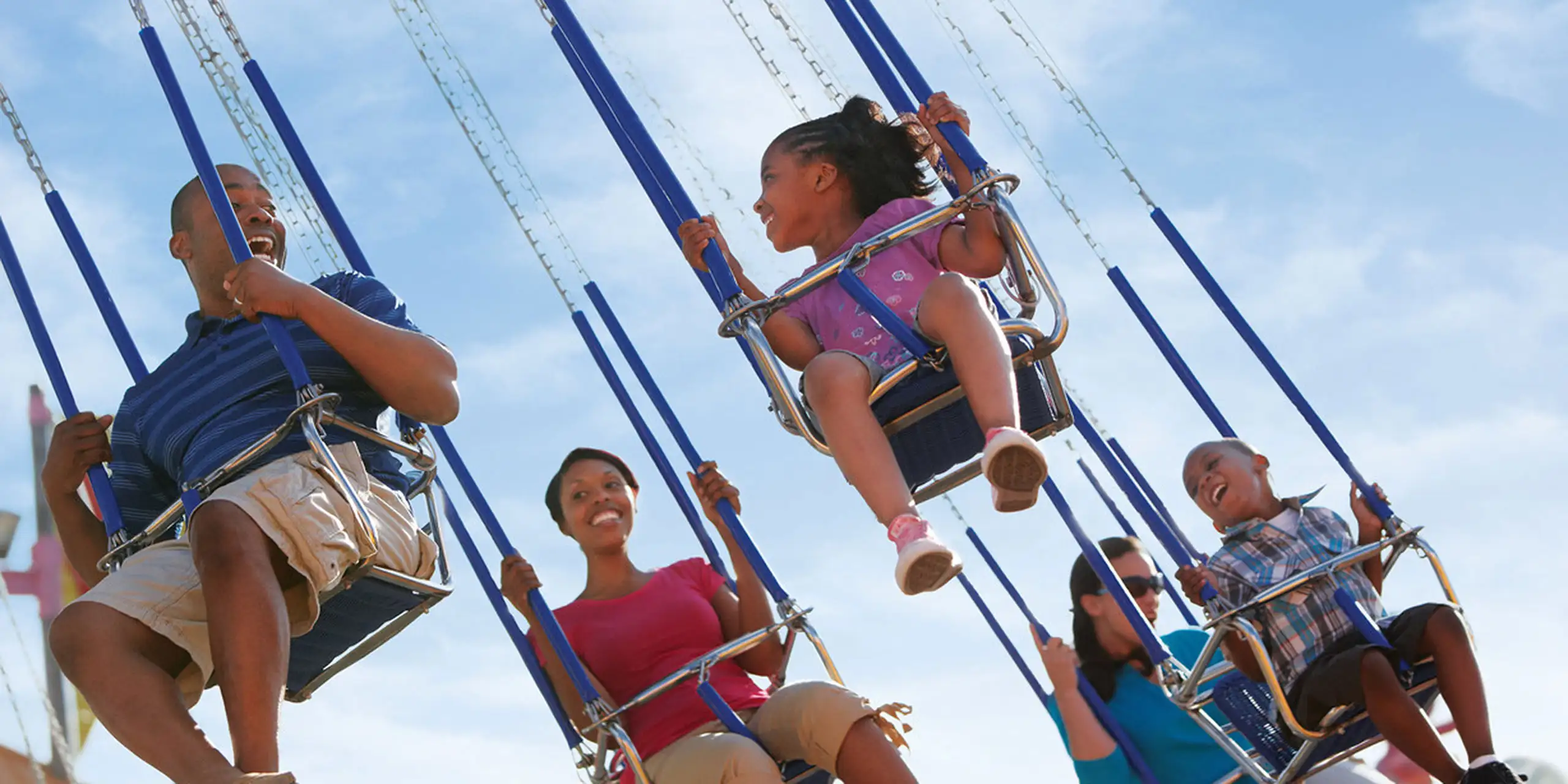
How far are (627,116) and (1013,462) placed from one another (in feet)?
4.12

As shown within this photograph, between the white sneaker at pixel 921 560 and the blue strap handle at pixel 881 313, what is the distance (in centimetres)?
35

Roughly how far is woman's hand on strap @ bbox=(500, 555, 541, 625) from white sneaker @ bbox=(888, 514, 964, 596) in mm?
1134

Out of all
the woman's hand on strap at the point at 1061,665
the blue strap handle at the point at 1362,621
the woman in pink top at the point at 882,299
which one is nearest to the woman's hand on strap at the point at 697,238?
the woman in pink top at the point at 882,299

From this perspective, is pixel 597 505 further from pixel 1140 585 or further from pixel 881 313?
pixel 1140 585

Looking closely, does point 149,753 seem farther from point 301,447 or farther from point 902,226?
point 902,226

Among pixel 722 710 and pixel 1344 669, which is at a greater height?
pixel 722 710

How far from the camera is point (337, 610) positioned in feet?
10.5

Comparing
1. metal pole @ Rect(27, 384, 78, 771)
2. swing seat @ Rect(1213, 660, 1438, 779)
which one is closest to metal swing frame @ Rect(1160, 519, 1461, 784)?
swing seat @ Rect(1213, 660, 1438, 779)

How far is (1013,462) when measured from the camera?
3045 millimetres

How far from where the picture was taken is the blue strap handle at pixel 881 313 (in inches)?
124

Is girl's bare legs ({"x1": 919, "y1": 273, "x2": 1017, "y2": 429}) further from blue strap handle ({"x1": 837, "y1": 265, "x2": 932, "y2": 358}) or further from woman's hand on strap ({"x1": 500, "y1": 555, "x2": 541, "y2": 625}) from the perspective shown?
woman's hand on strap ({"x1": 500, "y1": 555, "x2": 541, "y2": 625})

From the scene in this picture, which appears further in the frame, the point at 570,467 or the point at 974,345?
the point at 570,467

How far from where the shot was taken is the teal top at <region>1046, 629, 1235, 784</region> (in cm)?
382

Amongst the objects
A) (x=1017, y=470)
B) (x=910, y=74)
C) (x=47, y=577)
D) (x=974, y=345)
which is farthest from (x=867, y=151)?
(x=47, y=577)
